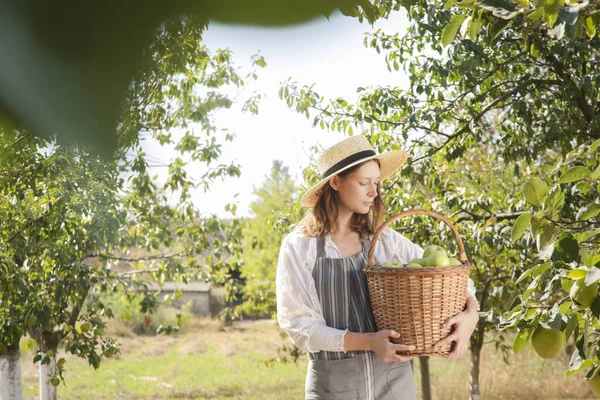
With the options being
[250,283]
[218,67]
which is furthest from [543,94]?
[250,283]

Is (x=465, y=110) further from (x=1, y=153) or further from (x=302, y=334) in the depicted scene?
(x=1, y=153)

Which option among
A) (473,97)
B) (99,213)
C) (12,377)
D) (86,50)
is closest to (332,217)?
(86,50)

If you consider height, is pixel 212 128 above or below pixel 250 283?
above

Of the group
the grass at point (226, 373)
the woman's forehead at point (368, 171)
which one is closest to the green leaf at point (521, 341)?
the woman's forehead at point (368, 171)

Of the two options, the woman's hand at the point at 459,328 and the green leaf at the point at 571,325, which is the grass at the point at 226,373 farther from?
the green leaf at the point at 571,325

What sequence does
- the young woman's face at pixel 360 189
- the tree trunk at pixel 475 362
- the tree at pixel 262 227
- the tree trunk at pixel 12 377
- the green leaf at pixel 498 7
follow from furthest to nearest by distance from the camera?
the tree at pixel 262 227
the tree trunk at pixel 475 362
the tree trunk at pixel 12 377
the young woman's face at pixel 360 189
the green leaf at pixel 498 7

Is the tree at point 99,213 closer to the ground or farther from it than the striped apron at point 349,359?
farther from it

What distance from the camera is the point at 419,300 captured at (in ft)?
4.58

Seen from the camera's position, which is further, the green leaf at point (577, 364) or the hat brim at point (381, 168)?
the hat brim at point (381, 168)

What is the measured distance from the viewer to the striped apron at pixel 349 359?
4.90 ft

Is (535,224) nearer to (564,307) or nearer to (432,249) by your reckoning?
(564,307)

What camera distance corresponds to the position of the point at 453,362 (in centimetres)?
900

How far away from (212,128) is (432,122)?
190 cm

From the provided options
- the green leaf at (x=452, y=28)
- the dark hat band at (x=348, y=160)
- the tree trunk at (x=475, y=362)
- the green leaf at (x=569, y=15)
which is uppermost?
the green leaf at (x=452, y=28)
